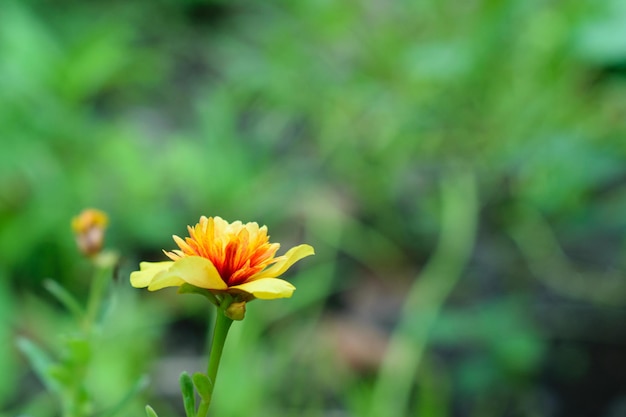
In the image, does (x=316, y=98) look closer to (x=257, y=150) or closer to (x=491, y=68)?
(x=257, y=150)

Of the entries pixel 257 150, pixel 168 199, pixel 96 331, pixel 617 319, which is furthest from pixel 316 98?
pixel 96 331

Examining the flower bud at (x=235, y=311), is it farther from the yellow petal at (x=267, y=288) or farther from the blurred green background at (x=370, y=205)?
the blurred green background at (x=370, y=205)

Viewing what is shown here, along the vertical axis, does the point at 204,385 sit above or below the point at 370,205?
below

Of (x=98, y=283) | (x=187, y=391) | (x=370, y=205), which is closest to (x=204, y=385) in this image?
(x=187, y=391)

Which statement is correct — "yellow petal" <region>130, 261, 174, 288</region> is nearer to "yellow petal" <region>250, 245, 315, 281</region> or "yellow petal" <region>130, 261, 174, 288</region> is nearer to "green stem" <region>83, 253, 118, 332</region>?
"yellow petal" <region>250, 245, 315, 281</region>

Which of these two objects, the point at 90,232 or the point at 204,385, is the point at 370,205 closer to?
the point at 90,232

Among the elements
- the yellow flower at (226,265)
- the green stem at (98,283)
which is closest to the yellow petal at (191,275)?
the yellow flower at (226,265)
